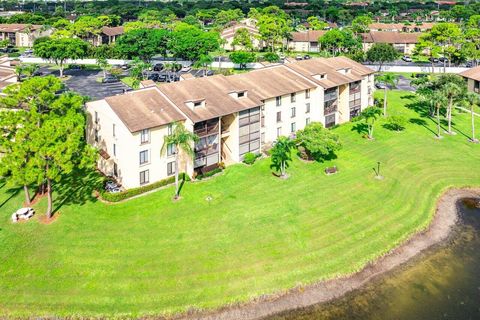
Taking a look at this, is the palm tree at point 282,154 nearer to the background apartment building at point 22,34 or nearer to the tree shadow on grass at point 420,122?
the tree shadow on grass at point 420,122

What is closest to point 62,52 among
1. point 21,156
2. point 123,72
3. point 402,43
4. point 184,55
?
point 123,72

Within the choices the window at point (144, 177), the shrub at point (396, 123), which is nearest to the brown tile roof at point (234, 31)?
the shrub at point (396, 123)

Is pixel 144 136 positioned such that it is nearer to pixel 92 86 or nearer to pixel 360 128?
pixel 360 128

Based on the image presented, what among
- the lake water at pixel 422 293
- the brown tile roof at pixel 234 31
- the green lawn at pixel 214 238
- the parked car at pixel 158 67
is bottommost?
the lake water at pixel 422 293

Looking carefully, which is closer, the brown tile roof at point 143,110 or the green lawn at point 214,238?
the green lawn at point 214,238

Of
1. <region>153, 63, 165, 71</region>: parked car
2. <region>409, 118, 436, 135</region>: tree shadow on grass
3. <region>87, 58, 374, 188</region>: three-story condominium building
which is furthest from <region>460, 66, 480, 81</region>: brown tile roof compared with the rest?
<region>153, 63, 165, 71</region>: parked car

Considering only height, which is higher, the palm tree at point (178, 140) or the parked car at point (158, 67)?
the parked car at point (158, 67)

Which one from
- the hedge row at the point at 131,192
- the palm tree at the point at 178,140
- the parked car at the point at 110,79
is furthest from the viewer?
the parked car at the point at 110,79
